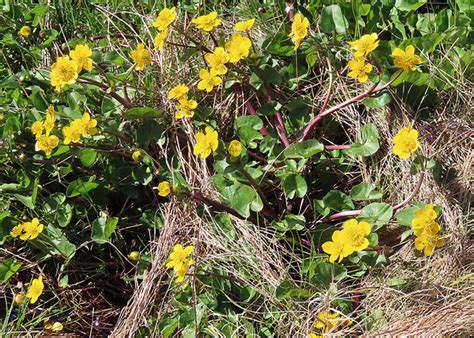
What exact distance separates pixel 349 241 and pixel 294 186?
333mm

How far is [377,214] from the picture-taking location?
2.03 meters

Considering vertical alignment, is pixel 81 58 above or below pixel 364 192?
above

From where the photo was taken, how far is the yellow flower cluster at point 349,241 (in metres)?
1.83

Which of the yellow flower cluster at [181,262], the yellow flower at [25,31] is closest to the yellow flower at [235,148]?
the yellow flower cluster at [181,262]

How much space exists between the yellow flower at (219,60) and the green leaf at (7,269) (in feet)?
2.75

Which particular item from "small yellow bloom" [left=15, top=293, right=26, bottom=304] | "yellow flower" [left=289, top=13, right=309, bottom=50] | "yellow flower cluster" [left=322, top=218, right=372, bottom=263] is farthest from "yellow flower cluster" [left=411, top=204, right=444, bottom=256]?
"small yellow bloom" [left=15, top=293, right=26, bottom=304]

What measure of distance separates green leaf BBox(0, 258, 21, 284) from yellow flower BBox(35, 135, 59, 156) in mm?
361

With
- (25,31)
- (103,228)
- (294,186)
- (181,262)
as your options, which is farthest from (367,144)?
(25,31)

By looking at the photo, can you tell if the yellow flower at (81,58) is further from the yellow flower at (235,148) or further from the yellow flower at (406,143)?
the yellow flower at (406,143)

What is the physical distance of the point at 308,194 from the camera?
225 cm

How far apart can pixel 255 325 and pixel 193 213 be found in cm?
40

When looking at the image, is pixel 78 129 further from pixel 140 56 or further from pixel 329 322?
pixel 329 322

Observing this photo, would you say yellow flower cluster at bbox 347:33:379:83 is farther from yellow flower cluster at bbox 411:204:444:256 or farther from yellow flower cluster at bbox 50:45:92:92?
yellow flower cluster at bbox 50:45:92:92

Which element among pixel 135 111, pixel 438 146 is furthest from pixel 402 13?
pixel 135 111
